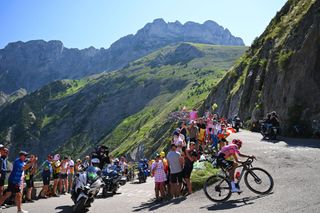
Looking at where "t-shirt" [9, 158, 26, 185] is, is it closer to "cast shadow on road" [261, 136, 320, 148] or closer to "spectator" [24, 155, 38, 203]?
"spectator" [24, 155, 38, 203]

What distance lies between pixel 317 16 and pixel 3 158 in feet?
77.1

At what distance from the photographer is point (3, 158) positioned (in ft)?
51.4

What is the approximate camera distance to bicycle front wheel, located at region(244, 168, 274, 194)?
43.2ft

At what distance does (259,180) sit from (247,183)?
0.40 metres

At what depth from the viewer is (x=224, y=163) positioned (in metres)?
13.6

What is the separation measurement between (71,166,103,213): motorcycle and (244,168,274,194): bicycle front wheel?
18.5 feet

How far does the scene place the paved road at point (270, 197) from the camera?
1167 centimetres

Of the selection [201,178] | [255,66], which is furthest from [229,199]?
[255,66]

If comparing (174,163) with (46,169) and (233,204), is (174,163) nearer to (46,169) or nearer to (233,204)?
(233,204)

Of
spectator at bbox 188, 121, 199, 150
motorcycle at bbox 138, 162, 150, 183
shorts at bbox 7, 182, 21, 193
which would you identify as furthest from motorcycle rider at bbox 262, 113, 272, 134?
shorts at bbox 7, 182, 21, 193

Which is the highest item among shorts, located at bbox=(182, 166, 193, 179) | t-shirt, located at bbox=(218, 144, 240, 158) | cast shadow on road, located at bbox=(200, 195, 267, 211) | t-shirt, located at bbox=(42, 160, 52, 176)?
t-shirt, located at bbox=(218, 144, 240, 158)

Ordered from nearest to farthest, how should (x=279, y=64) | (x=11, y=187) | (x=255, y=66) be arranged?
(x=11, y=187) → (x=279, y=64) → (x=255, y=66)

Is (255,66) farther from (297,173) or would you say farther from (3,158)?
(3,158)

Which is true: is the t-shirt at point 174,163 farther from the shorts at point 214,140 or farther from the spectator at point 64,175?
the shorts at point 214,140
